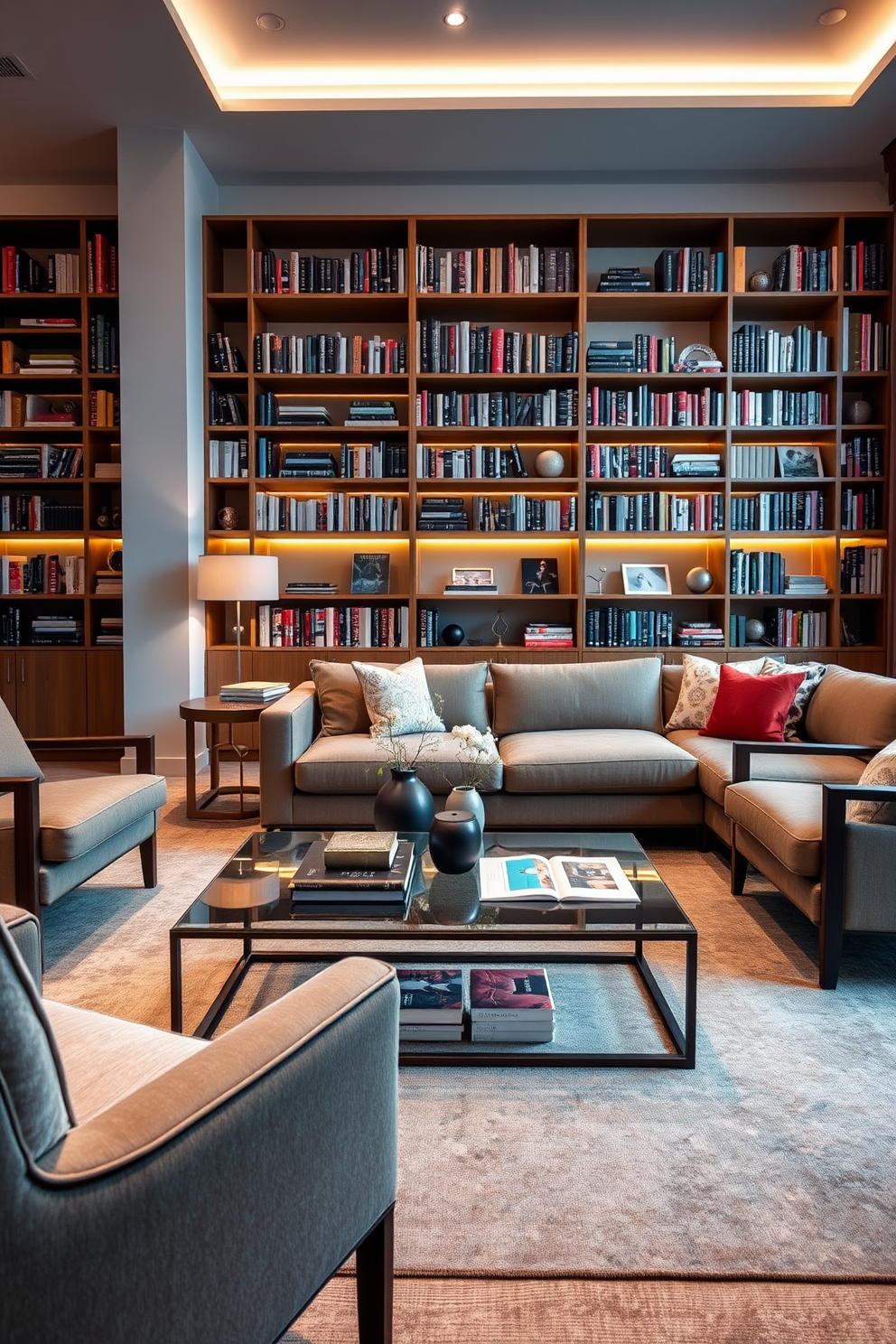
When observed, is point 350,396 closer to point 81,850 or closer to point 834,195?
point 834,195

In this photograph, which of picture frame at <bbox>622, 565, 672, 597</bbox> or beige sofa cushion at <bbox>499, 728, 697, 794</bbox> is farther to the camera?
picture frame at <bbox>622, 565, 672, 597</bbox>

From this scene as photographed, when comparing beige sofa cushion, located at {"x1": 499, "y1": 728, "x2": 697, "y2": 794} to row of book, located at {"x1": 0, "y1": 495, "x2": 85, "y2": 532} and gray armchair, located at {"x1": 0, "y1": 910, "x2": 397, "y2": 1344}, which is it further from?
row of book, located at {"x1": 0, "y1": 495, "x2": 85, "y2": 532}

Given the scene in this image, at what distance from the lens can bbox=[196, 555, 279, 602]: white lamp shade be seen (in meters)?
4.51

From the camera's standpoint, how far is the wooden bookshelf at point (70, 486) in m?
5.45

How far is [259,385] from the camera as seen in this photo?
546cm

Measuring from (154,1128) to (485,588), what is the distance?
4731 mm

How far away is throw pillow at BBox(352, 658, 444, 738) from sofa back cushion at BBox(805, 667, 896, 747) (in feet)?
5.12

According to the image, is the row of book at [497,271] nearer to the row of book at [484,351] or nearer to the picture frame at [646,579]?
the row of book at [484,351]

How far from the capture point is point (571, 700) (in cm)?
417

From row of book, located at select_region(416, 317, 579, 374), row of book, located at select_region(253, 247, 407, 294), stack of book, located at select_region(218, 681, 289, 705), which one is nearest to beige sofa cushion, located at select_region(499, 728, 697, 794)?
stack of book, located at select_region(218, 681, 289, 705)

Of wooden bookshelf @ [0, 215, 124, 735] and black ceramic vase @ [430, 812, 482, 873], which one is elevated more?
wooden bookshelf @ [0, 215, 124, 735]

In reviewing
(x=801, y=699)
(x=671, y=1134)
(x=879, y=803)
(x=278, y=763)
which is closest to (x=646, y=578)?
(x=801, y=699)

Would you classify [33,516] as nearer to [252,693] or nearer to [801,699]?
[252,693]

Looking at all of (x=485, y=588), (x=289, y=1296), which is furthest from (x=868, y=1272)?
(x=485, y=588)
